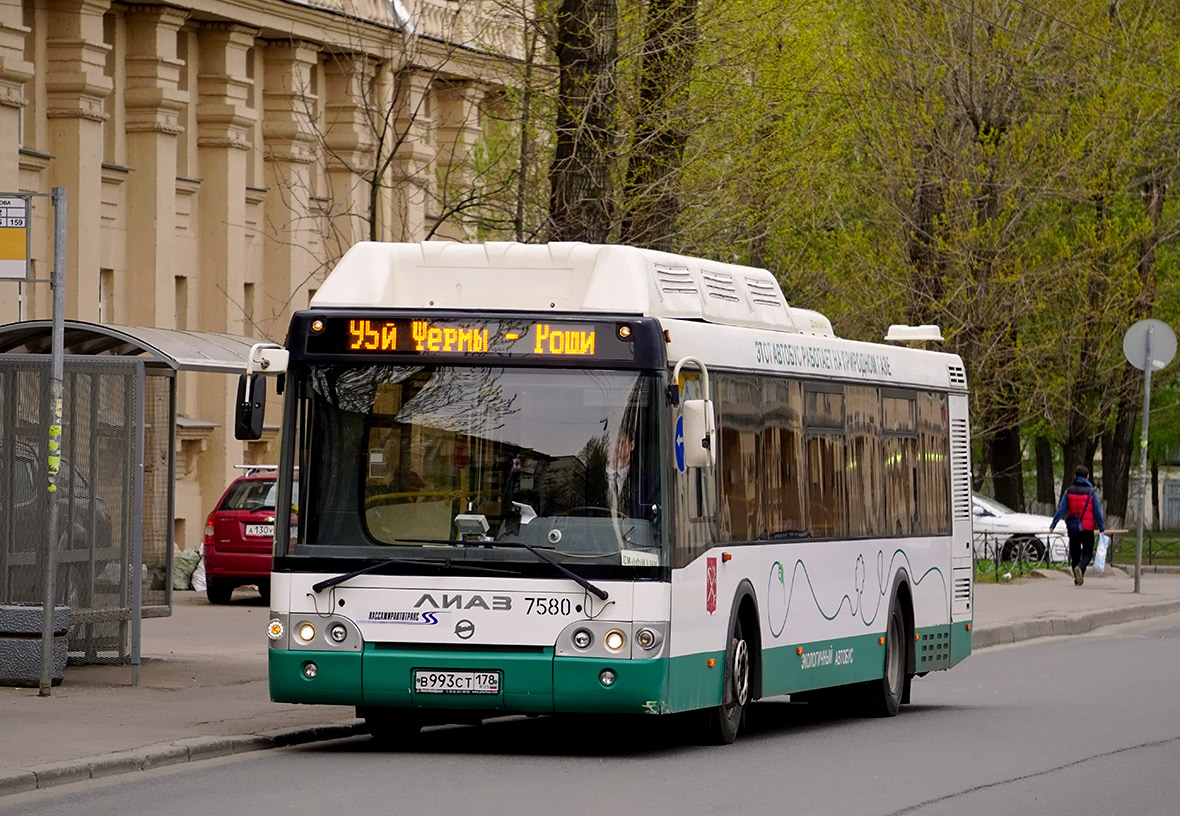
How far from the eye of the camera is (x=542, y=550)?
492 inches

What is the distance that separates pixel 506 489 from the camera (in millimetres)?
12570

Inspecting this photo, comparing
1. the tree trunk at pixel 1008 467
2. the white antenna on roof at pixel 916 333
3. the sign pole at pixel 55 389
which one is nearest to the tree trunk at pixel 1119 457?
the tree trunk at pixel 1008 467

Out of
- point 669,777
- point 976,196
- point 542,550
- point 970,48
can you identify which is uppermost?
point 970,48

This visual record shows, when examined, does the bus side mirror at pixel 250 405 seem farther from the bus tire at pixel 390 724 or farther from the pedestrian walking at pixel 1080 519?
the pedestrian walking at pixel 1080 519

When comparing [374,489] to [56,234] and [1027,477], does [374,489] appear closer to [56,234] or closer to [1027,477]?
[56,234]

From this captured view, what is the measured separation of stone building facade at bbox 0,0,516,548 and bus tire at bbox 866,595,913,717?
47.0ft

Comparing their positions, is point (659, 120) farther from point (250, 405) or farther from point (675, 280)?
point (250, 405)

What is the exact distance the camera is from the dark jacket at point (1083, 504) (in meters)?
36.4

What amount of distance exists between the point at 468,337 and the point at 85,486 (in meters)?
5.25

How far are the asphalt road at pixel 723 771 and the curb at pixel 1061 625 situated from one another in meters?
7.94

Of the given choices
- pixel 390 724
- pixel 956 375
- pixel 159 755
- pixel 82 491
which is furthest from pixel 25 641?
pixel 956 375

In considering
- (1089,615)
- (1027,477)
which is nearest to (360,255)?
(1089,615)

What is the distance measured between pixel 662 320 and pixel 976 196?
2163 centimetres

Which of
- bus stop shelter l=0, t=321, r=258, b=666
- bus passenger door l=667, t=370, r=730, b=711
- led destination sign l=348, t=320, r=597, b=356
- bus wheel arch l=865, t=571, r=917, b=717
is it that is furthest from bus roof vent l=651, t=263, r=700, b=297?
bus stop shelter l=0, t=321, r=258, b=666
